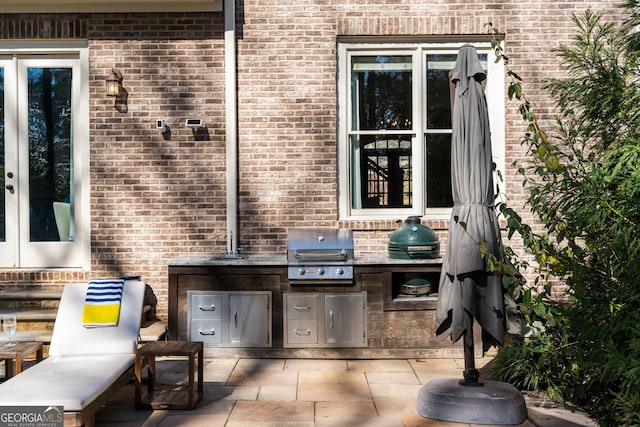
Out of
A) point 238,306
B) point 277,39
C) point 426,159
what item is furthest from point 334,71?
point 238,306

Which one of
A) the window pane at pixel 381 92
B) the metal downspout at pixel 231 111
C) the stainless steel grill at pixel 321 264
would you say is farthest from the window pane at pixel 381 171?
the metal downspout at pixel 231 111

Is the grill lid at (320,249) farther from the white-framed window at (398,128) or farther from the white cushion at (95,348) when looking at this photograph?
the white cushion at (95,348)

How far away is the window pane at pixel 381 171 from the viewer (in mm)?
6777

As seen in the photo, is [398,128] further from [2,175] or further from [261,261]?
[2,175]

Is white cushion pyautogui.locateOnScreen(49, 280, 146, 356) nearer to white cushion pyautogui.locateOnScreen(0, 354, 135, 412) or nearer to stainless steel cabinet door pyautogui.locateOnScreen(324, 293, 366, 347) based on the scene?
white cushion pyautogui.locateOnScreen(0, 354, 135, 412)

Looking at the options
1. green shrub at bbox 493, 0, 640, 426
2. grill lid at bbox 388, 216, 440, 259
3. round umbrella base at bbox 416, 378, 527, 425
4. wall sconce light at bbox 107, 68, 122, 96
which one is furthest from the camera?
wall sconce light at bbox 107, 68, 122, 96

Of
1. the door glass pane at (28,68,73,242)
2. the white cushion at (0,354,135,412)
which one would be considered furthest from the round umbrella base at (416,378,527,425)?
the door glass pane at (28,68,73,242)

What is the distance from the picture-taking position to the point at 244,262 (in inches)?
226

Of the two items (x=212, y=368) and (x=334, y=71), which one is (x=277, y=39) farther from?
(x=212, y=368)

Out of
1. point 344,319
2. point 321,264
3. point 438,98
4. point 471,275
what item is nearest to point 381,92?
point 438,98

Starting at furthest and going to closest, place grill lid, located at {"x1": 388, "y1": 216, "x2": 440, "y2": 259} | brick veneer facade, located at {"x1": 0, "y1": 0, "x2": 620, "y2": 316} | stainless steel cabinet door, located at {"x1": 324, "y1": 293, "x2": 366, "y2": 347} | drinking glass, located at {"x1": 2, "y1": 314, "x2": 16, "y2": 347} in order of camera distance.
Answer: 1. brick veneer facade, located at {"x1": 0, "y1": 0, "x2": 620, "y2": 316}
2. grill lid, located at {"x1": 388, "y1": 216, "x2": 440, "y2": 259}
3. stainless steel cabinet door, located at {"x1": 324, "y1": 293, "x2": 366, "y2": 347}
4. drinking glass, located at {"x1": 2, "y1": 314, "x2": 16, "y2": 347}

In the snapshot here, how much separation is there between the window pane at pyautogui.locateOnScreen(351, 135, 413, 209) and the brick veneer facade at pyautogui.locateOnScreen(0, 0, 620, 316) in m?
0.31

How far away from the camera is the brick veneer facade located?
21.6ft

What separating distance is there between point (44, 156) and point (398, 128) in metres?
3.95
